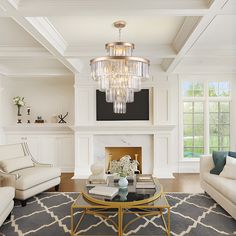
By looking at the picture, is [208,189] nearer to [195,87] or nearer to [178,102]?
[178,102]

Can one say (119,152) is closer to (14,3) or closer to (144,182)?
(144,182)

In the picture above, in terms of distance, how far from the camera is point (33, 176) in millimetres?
3752

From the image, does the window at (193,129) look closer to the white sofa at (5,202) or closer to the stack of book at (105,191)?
the stack of book at (105,191)

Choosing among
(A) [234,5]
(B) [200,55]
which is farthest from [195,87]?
(A) [234,5]

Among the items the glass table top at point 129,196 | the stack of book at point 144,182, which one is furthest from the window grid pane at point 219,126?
the glass table top at point 129,196

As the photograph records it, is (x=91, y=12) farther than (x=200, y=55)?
No

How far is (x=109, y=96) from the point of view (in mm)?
3324

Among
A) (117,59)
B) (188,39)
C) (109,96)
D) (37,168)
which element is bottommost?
(37,168)

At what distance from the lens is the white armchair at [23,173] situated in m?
3.57

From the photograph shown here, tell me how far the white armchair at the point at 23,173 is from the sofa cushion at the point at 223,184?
269cm

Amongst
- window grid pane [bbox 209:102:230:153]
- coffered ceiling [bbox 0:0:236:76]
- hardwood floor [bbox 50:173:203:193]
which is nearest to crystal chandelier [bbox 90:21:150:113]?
coffered ceiling [bbox 0:0:236:76]

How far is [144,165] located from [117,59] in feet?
11.0

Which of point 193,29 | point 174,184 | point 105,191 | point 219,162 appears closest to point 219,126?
point 174,184

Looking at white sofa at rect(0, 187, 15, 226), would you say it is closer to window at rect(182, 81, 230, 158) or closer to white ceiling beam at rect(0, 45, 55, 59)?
white ceiling beam at rect(0, 45, 55, 59)
